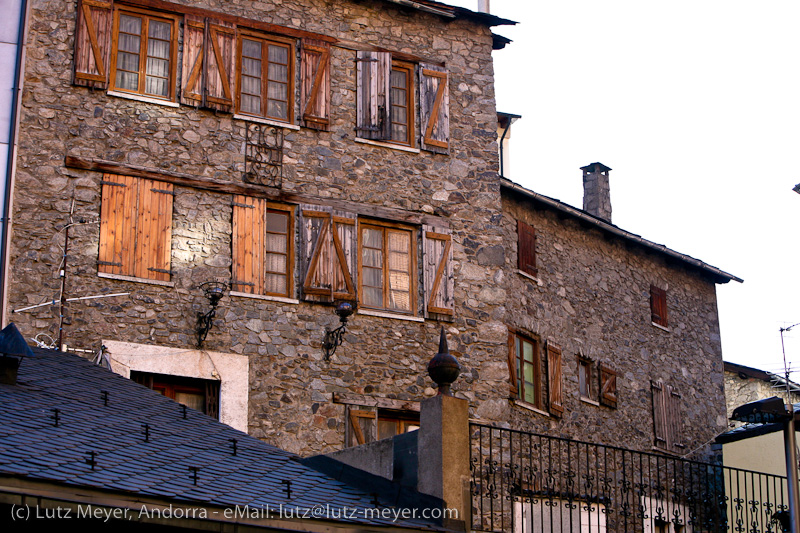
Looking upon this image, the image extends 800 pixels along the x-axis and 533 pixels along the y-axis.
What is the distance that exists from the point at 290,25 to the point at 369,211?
2.90 meters

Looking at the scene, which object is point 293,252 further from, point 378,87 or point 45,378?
point 45,378

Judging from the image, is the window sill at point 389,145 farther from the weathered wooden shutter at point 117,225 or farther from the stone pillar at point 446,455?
the stone pillar at point 446,455

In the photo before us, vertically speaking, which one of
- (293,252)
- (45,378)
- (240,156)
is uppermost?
(240,156)

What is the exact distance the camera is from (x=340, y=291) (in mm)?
16750

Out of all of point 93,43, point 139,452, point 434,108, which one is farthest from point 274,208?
point 139,452

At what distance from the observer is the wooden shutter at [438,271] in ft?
56.6

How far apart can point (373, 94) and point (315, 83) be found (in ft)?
2.94

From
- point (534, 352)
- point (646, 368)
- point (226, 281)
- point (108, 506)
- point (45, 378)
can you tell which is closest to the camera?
point (108, 506)

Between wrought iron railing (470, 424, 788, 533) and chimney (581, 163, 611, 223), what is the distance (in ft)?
18.1

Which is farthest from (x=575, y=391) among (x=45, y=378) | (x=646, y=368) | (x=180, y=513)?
(x=180, y=513)

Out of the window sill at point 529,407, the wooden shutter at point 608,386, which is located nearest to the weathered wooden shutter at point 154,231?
the window sill at point 529,407

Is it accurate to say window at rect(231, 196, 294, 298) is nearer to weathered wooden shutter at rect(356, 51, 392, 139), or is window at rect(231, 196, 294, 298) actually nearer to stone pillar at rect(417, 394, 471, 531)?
weathered wooden shutter at rect(356, 51, 392, 139)

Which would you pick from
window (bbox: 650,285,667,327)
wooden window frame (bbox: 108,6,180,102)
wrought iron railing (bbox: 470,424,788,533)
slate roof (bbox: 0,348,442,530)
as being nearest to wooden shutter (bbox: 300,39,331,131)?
wooden window frame (bbox: 108,6,180,102)

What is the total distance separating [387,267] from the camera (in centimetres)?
1727
